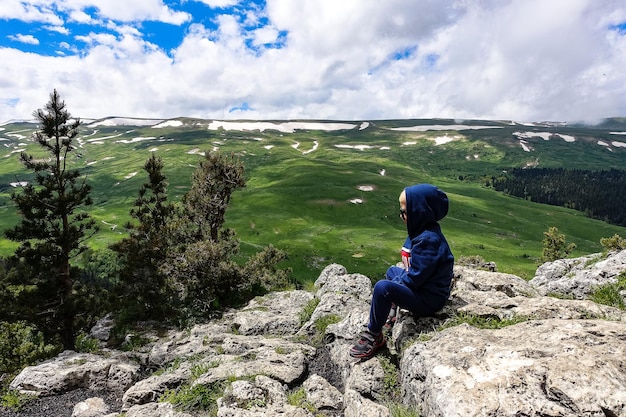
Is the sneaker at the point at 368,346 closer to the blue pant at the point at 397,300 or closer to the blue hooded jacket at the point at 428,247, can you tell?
the blue pant at the point at 397,300

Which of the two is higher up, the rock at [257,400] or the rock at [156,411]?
the rock at [257,400]

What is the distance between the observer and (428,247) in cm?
961

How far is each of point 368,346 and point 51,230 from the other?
1278 inches

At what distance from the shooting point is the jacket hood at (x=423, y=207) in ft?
32.5

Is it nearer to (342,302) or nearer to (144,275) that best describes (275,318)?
(342,302)

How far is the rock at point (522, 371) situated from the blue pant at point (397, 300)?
0.98 m

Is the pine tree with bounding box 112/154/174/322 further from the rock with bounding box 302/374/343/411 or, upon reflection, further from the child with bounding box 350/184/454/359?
the child with bounding box 350/184/454/359

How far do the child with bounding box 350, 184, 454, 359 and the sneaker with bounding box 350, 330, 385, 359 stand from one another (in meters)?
0.74

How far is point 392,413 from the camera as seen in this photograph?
845 cm

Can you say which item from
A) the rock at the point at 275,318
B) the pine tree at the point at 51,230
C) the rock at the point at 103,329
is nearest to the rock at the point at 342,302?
the rock at the point at 275,318

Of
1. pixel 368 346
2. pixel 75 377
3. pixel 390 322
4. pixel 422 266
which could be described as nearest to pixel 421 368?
pixel 422 266

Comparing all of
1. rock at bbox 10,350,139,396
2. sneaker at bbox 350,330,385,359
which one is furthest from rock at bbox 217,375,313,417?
rock at bbox 10,350,139,396

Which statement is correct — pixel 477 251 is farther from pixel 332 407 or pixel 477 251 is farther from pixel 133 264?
pixel 332 407

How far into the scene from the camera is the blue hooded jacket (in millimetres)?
9562
